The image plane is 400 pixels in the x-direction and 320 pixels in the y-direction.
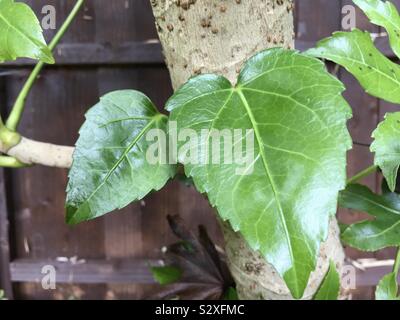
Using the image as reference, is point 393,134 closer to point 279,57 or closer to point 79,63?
point 279,57

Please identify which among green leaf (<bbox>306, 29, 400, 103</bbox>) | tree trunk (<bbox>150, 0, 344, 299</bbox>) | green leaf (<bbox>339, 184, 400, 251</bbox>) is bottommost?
green leaf (<bbox>339, 184, 400, 251</bbox>)

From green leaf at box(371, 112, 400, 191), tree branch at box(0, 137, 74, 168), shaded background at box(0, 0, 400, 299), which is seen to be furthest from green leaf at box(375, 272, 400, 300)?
shaded background at box(0, 0, 400, 299)

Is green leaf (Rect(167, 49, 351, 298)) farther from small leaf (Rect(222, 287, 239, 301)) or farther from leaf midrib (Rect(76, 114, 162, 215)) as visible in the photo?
small leaf (Rect(222, 287, 239, 301))

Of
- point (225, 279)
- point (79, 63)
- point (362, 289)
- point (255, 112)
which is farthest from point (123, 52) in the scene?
point (362, 289)

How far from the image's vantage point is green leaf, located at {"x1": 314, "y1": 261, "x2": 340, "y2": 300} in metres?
0.41

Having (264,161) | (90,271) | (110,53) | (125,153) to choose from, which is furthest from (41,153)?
(90,271)

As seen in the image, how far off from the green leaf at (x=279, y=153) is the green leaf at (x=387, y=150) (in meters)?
0.05

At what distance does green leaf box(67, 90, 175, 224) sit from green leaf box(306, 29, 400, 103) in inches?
6.3

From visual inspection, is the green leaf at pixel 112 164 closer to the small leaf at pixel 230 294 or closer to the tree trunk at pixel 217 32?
the tree trunk at pixel 217 32

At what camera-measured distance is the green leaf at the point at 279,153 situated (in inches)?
10.1

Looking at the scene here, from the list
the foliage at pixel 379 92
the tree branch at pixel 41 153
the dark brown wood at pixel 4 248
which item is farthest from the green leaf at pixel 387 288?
the dark brown wood at pixel 4 248

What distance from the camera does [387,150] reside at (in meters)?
0.31

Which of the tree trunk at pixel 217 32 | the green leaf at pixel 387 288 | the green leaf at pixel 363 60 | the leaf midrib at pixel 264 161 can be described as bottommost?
the green leaf at pixel 387 288

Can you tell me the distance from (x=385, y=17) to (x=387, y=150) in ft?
0.45
